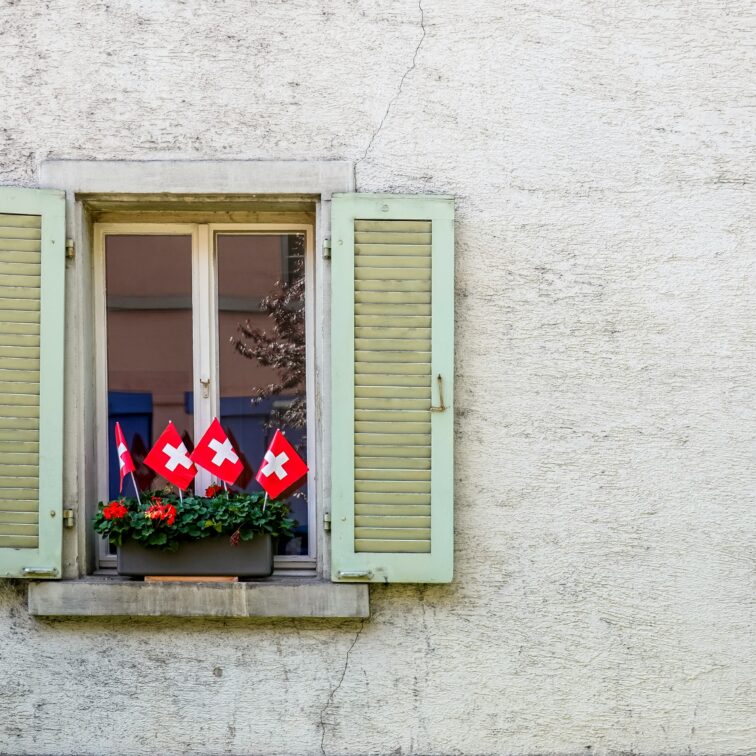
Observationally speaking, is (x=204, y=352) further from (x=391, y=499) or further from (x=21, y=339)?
(x=391, y=499)

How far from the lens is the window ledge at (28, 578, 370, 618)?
423 centimetres

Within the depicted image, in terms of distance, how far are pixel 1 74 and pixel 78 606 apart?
232 cm

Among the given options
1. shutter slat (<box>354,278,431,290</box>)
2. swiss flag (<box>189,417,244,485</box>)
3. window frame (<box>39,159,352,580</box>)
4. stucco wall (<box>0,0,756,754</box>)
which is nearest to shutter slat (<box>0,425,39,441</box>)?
window frame (<box>39,159,352,580</box>)

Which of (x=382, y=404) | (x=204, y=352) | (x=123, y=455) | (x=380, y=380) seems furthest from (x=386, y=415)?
(x=123, y=455)

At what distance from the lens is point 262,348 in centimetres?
458

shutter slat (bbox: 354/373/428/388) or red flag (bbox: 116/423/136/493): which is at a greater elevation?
shutter slat (bbox: 354/373/428/388)

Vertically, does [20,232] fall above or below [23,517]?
above

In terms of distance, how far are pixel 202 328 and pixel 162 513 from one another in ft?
2.88

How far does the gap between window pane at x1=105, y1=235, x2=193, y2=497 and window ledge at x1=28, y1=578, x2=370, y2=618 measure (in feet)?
1.67

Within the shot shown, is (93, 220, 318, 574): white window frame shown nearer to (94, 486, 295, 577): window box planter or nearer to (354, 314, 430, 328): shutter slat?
(94, 486, 295, 577): window box planter

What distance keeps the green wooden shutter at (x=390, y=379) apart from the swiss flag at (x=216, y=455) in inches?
18.0

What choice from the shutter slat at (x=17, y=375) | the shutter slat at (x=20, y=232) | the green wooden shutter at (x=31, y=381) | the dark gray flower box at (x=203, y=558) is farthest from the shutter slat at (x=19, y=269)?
the dark gray flower box at (x=203, y=558)

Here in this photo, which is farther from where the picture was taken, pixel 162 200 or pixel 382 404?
pixel 162 200

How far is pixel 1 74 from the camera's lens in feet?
14.2
